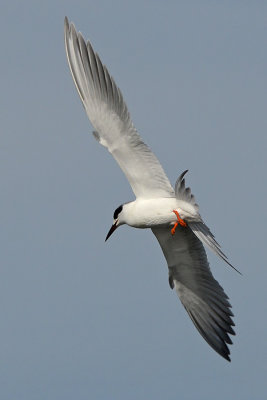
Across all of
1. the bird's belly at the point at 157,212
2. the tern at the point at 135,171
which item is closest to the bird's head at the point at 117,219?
the tern at the point at 135,171

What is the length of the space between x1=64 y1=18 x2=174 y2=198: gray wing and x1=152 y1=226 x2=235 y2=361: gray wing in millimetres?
1005

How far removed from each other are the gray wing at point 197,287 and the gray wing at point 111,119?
1005 mm

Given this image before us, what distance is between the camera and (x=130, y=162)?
1456 cm

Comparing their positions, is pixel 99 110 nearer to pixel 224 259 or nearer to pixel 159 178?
pixel 159 178

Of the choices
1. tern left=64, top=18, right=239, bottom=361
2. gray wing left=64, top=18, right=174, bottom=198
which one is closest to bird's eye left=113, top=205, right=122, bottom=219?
tern left=64, top=18, right=239, bottom=361

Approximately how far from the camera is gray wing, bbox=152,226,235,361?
15.3 meters

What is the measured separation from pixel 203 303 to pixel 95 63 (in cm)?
401

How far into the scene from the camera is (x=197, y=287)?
51.6ft

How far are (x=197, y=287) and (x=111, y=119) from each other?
3059mm

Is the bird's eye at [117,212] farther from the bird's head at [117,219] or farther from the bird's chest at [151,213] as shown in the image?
the bird's chest at [151,213]

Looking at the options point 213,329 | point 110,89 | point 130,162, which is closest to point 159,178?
point 130,162

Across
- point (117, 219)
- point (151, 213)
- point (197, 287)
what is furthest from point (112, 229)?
point (197, 287)

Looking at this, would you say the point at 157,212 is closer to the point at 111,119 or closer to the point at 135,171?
the point at 135,171

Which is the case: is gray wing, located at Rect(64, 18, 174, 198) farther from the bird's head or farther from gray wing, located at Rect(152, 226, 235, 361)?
gray wing, located at Rect(152, 226, 235, 361)
